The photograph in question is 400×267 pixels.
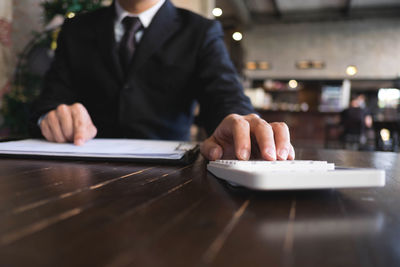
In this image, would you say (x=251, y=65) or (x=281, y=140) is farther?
(x=251, y=65)

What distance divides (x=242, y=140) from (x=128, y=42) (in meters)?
0.76

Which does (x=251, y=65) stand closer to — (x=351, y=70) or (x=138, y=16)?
(x=351, y=70)

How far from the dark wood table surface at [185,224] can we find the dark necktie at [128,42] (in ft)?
2.43

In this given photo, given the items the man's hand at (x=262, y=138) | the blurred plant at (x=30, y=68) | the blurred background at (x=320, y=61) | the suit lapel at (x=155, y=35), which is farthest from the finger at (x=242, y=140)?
the blurred background at (x=320, y=61)

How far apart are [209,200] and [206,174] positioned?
15cm

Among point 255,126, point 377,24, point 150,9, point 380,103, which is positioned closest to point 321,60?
point 377,24

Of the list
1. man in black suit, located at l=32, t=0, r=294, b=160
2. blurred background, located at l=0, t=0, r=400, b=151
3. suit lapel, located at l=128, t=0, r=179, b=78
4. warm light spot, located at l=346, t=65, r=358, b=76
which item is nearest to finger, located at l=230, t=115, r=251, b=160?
man in black suit, located at l=32, t=0, r=294, b=160

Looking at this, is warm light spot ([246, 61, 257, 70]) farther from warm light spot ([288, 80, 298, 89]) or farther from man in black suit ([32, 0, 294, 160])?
man in black suit ([32, 0, 294, 160])

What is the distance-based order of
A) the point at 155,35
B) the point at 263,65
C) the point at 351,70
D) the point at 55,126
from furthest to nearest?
the point at 263,65, the point at 351,70, the point at 155,35, the point at 55,126

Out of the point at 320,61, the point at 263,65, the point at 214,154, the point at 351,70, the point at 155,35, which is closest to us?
the point at 214,154

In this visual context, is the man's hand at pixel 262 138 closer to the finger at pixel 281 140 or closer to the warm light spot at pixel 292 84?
the finger at pixel 281 140

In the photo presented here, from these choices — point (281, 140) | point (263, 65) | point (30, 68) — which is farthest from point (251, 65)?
point (281, 140)

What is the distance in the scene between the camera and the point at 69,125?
64 cm

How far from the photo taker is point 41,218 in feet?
0.77
